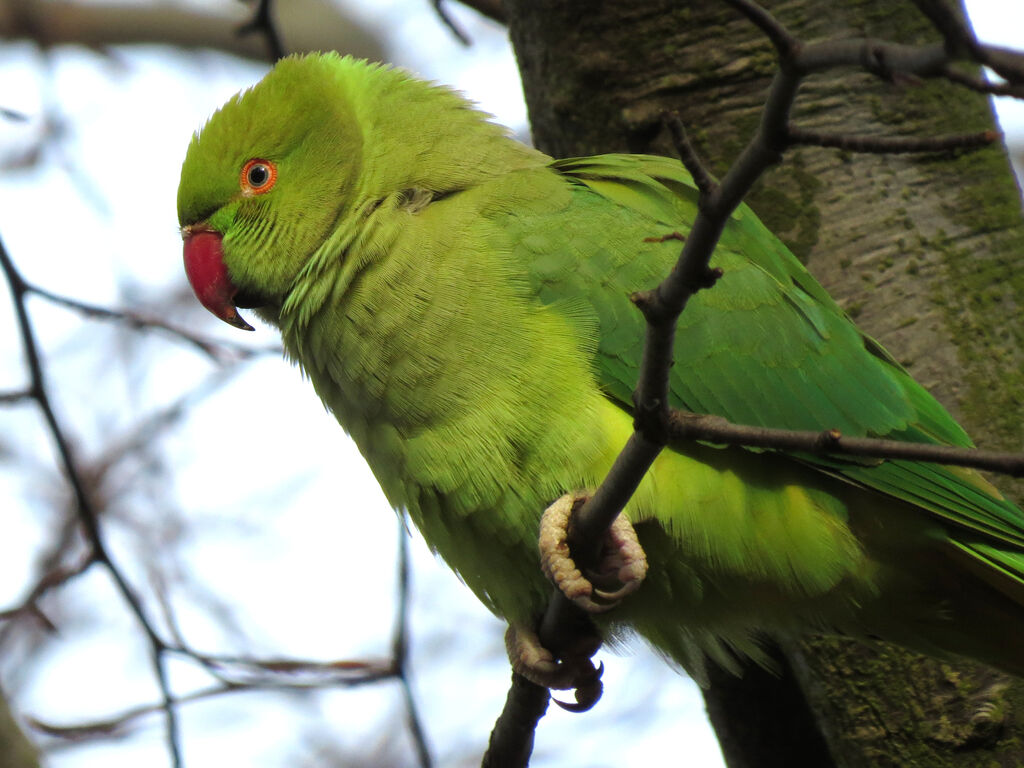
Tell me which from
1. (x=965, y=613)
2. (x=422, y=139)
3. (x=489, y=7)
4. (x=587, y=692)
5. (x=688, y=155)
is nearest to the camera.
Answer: (x=688, y=155)

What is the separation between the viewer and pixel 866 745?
10.5ft

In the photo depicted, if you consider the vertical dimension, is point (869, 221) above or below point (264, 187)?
below

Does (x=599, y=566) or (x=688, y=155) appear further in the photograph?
(x=599, y=566)

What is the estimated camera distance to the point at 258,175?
11.3ft

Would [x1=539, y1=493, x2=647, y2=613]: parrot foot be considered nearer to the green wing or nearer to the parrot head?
the green wing

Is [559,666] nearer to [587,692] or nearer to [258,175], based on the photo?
[587,692]

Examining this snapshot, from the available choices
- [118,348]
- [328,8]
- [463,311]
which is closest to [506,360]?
[463,311]

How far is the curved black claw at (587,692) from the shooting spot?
297 centimetres

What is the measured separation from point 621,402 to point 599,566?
460mm

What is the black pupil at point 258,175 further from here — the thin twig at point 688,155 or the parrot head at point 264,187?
the thin twig at point 688,155

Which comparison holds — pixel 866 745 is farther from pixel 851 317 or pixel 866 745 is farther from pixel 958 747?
pixel 851 317

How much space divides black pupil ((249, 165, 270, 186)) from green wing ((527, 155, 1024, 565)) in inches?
42.2

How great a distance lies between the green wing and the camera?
2.73 metres

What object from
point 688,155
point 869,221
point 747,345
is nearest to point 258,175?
point 747,345
